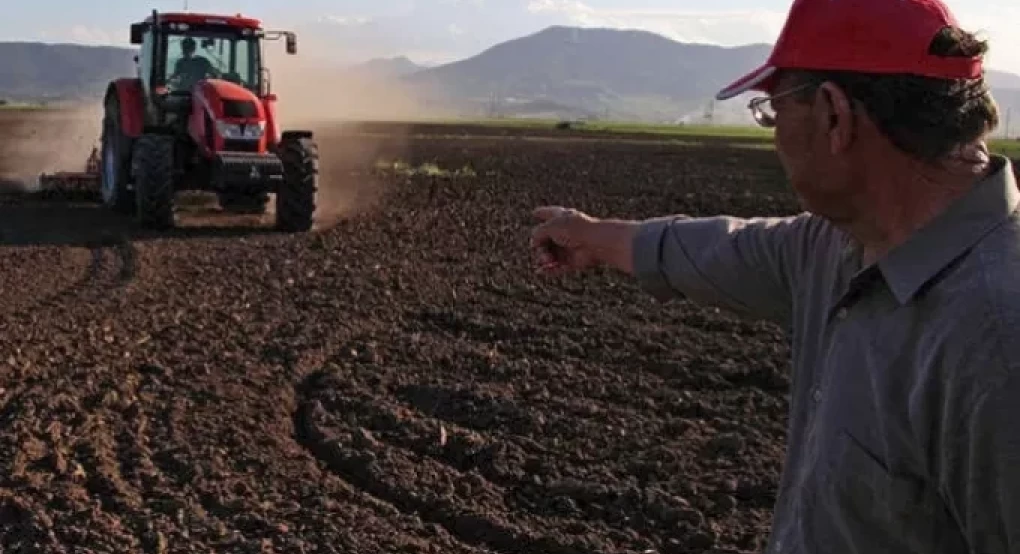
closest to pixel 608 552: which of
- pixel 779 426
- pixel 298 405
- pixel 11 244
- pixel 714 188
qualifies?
pixel 779 426

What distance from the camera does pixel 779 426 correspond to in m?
6.32

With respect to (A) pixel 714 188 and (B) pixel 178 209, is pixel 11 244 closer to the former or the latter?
(B) pixel 178 209

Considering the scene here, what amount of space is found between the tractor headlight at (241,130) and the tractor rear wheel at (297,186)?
35 centimetres

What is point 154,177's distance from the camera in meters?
12.7

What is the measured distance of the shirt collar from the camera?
68.4 inches

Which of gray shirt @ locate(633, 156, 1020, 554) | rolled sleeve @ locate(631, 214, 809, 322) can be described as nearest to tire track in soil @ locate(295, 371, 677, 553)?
rolled sleeve @ locate(631, 214, 809, 322)

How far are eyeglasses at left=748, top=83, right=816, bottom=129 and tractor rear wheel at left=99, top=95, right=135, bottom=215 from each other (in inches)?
512

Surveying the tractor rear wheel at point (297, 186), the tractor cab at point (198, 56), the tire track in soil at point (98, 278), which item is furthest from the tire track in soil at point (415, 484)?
the tractor cab at point (198, 56)

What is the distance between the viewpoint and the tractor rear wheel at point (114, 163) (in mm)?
14227

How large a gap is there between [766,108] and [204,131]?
1171 centimetres

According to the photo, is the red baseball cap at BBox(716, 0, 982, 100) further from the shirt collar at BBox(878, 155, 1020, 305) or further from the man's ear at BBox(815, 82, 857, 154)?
the shirt collar at BBox(878, 155, 1020, 305)

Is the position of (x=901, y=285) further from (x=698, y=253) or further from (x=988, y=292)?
(x=698, y=253)

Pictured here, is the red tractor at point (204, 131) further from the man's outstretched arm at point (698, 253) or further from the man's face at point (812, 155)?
the man's face at point (812, 155)

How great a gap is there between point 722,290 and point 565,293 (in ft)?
23.8
